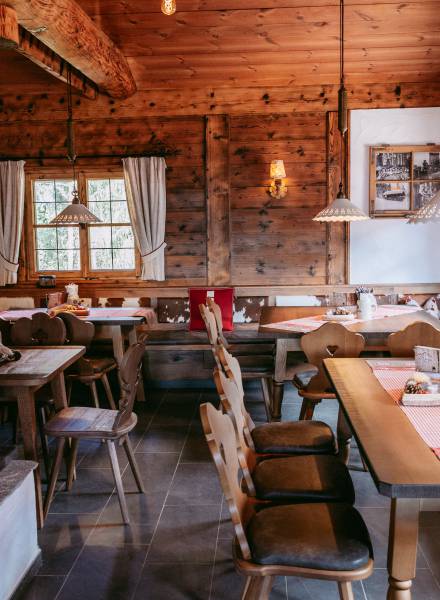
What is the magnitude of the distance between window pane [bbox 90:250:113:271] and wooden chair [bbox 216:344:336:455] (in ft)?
12.0

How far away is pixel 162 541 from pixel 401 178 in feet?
14.6

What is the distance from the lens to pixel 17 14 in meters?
3.52

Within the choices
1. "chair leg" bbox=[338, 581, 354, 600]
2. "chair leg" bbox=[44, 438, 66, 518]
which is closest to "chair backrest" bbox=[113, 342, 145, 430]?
→ "chair leg" bbox=[44, 438, 66, 518]

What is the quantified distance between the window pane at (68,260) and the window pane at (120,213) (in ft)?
1.86

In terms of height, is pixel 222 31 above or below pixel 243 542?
above

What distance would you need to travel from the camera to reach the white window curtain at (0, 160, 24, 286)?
6.02 metres

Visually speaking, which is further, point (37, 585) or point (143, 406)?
point (143, 406)

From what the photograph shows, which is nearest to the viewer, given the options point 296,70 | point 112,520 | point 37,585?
point 37,585

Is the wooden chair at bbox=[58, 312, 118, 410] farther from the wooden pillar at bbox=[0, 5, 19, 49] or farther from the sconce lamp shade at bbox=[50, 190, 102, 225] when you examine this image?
the wooden pillar at bbox=[0, 5, 19, 49]

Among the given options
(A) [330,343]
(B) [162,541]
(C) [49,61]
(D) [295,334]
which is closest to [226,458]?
(B) [162,541]

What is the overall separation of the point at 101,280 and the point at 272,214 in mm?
1929

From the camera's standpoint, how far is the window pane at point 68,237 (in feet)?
20.6

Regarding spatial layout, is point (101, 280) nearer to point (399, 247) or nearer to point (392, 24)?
point (399, 247)

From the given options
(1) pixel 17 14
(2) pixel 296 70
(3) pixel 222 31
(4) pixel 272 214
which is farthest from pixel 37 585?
(2) pixel 296 70
